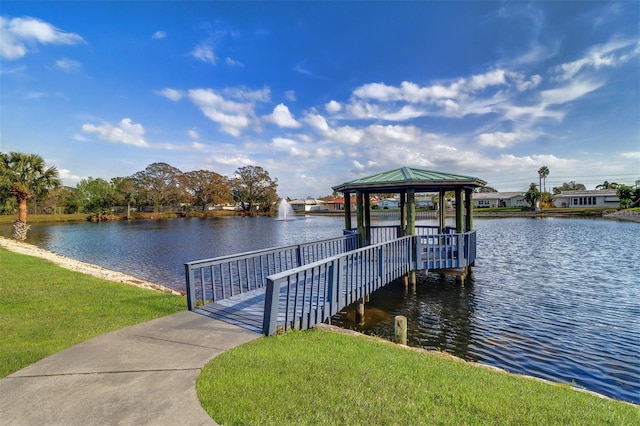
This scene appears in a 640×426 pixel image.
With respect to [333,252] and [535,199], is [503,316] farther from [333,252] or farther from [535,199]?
[535,199]

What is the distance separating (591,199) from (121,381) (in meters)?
88.2

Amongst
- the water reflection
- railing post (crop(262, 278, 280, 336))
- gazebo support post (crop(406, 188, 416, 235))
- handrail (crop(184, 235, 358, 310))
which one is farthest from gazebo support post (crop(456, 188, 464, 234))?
railing post (crop(262, 278, 280, 336))

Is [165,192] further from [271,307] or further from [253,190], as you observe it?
[271,307]

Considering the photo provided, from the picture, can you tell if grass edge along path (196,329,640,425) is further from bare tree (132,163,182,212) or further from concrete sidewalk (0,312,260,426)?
bare tree (132,163,182,212)

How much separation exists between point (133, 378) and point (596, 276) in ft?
53.5

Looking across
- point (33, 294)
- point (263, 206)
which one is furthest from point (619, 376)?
point (263, 206)

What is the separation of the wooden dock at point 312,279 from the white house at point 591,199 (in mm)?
74636

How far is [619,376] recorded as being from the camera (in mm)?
6066

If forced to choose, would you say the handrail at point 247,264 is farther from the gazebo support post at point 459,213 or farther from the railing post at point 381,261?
the gazebo support post at point 459,213

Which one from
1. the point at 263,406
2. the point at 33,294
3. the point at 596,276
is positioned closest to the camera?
the point at 263,406

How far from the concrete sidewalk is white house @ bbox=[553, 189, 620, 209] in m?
83.7

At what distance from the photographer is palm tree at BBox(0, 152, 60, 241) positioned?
3183cm

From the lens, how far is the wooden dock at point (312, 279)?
18.8 ft

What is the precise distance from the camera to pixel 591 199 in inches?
2749
